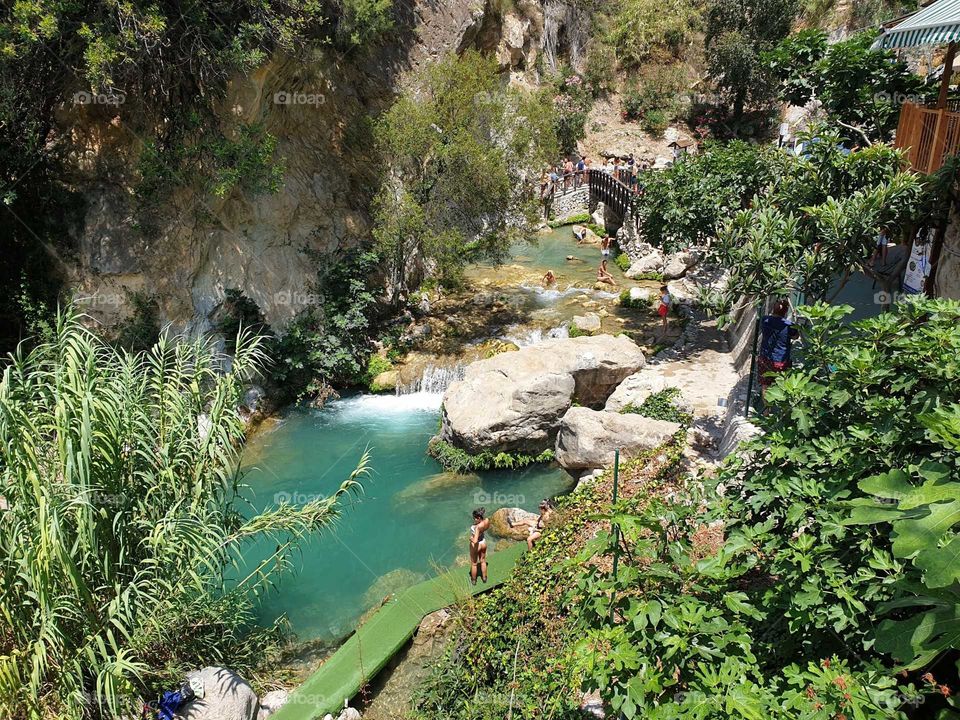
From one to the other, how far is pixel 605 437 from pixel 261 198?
1049 centimetres

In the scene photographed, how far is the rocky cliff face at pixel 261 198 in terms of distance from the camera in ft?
48.8

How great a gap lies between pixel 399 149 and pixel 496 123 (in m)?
2.64

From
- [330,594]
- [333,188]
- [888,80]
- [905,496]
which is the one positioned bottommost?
[330,594]

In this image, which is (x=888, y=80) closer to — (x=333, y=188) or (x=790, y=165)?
(x=790, y=165)

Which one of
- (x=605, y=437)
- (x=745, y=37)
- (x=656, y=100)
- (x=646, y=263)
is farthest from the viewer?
(x=656, y=100)

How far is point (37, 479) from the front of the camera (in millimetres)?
6195

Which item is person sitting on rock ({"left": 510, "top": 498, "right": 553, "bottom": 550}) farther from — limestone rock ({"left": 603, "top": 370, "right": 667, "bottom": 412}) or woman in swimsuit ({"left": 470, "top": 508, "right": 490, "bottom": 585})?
limestone rock ({"left": 603, "top": 370, "right": 667, "bottom": 412})

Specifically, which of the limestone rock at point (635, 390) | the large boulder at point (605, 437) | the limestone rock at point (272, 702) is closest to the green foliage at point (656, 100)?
the limestone rock at point (635, 390)

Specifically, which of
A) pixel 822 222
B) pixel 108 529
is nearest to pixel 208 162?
pixel 108 529

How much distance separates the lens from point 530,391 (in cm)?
1312

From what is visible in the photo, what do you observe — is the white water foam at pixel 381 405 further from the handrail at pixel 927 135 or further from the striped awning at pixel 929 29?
the striped awning at pixel 929 29

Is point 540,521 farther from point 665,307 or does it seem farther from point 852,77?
point 852,77

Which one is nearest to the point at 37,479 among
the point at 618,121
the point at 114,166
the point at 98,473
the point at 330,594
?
the point at 98,473

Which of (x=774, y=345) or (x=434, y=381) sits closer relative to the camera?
(x=774, y=345)
